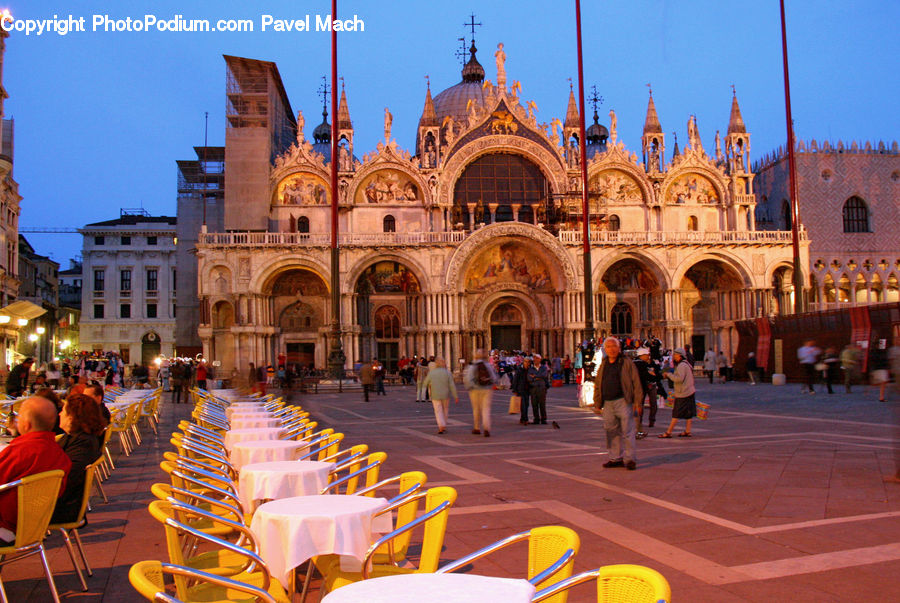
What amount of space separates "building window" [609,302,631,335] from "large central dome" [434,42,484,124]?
1515cm

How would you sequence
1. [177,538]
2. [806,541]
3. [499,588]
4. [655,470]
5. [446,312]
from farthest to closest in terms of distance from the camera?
[446,312] → [655,470] → [806,541] → [177,538] → [499,588]

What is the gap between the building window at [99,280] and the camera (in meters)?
60.2

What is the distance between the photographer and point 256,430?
8.88 metres

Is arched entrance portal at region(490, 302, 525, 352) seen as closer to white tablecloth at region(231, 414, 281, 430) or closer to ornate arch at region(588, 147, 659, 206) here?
ornate arch at region(588, 147, 659, 206)

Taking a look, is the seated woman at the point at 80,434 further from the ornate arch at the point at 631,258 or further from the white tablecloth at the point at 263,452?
the ornate arch at the point at 631,258

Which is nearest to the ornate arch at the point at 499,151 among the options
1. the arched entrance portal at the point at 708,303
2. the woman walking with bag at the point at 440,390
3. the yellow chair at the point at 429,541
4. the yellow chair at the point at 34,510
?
the arched entrance portal at the point at 708,303

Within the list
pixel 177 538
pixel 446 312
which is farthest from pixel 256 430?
pixel 446 312

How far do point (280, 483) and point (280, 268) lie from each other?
33.4 metres

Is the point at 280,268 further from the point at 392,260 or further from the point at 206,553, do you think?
the point at 206,553

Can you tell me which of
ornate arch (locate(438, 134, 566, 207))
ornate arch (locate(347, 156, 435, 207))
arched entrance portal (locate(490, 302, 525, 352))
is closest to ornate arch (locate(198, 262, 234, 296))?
ornate arch (locate(347, 156, 435, 207))

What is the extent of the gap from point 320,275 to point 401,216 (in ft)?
17.9

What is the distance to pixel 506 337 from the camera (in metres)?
41.3

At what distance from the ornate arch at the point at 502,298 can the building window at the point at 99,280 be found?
34.5 metres

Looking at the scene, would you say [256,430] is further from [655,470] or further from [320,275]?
[320,275]
